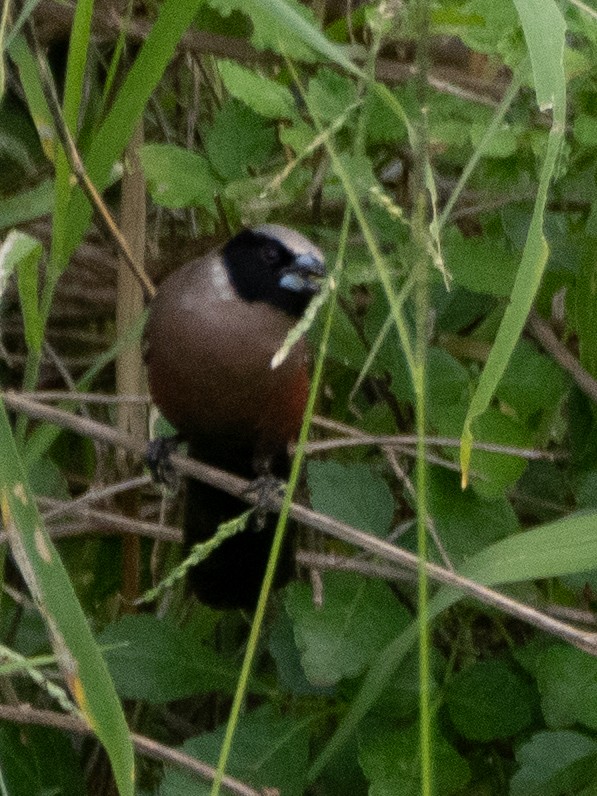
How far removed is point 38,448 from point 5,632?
56 centimetres

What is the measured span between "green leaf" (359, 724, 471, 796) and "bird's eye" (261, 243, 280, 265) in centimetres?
76

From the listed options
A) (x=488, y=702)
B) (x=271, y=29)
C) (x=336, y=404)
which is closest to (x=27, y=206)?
(x=271, y=29)

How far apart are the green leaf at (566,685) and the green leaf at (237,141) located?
0.78m

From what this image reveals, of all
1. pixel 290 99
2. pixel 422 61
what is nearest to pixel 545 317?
pixel 290 99

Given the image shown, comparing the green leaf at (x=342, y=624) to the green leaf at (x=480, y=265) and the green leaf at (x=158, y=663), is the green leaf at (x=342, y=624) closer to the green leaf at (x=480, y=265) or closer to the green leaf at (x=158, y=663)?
the green leaf at (x=158, y=663)

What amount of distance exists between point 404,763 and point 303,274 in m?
0.77

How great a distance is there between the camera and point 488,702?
190 centimetres

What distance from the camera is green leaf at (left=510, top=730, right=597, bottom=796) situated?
1.75 metres

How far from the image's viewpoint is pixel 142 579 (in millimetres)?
2357

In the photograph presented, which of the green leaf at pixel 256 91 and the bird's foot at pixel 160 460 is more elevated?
the green leaf at pixel 256 91

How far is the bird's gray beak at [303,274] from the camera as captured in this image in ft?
6.86

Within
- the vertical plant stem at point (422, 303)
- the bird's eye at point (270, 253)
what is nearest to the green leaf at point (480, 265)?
the bird's eye at point (270, 253)

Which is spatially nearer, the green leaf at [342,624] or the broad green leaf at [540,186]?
the broad green leaf at [540,186]

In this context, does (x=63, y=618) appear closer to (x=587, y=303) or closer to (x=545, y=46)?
(x=545, y=46)
